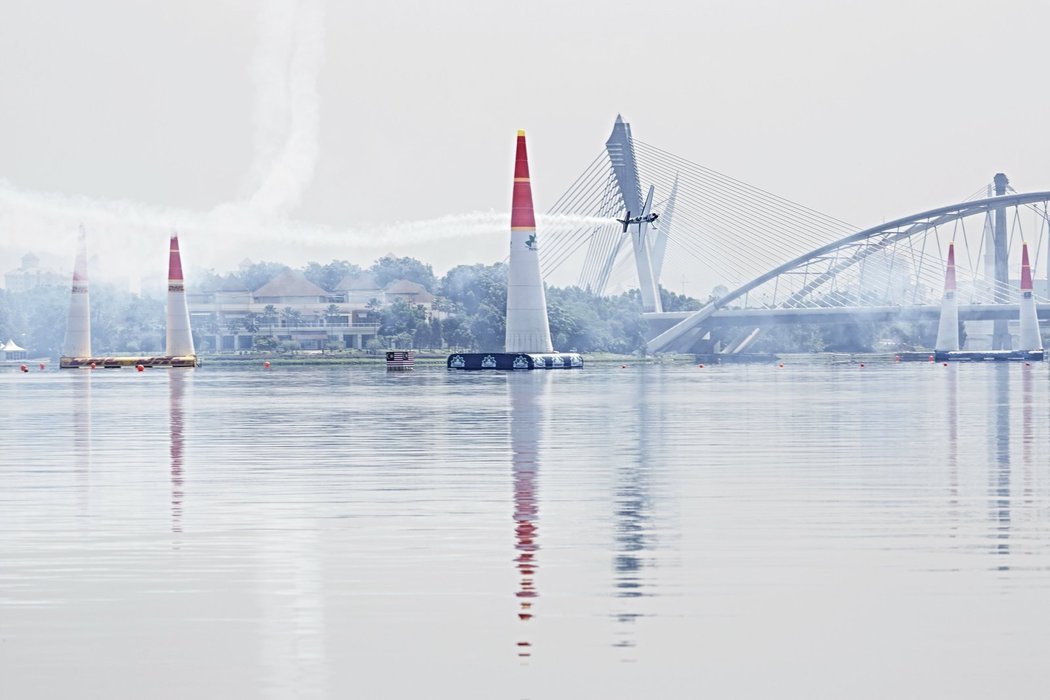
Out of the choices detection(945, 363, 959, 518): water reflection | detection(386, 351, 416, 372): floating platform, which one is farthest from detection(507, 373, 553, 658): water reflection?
detection(386, 351, 416, 372): floating platform

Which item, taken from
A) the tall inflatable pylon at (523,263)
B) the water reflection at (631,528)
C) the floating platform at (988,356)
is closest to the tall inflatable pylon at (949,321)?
the floating platform at (988,356)

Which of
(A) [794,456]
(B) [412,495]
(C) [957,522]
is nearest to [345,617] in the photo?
(C) [957,522]

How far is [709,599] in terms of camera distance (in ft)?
51.4

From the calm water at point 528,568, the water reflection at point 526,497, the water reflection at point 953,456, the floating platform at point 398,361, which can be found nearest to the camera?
the calm water at point 528,568

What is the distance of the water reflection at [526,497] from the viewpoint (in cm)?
1592

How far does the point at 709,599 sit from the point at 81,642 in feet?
17.0

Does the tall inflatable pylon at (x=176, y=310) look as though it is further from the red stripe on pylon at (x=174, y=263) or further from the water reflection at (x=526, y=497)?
the water reflection at (x=526, y=497)

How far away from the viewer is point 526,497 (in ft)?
84.2

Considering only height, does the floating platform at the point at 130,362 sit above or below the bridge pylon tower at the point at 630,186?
below

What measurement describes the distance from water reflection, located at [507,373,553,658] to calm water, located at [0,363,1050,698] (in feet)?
0.26

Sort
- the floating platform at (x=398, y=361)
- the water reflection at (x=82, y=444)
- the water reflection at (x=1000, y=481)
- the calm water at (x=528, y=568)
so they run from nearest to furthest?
the calm water at (x=528, y=568), the water reflection at (x=1000, y=481), the water reflection at (x=82, y=444), the floating platform at (x=398, y=361)

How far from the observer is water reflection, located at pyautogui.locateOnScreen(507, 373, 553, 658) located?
15918mm

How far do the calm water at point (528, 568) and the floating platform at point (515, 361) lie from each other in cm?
7745

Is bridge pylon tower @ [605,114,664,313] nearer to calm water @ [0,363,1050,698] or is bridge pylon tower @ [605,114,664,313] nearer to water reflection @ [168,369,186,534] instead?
water reflection @ [168,369,186,534]
